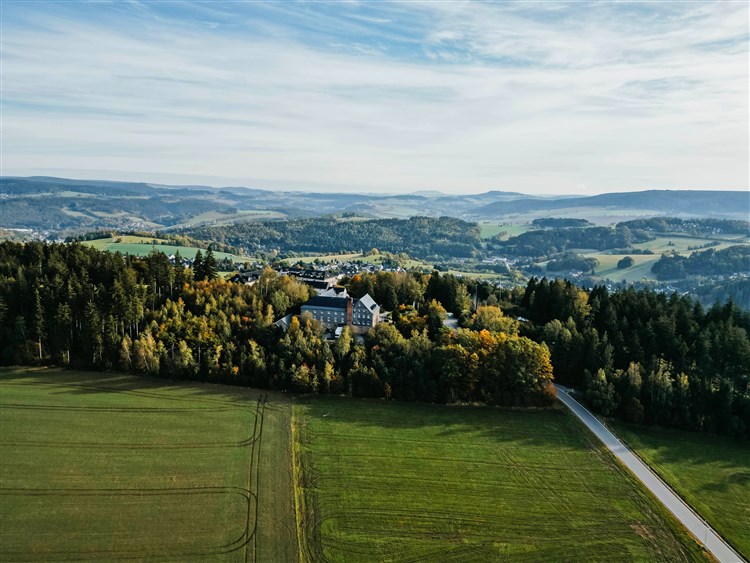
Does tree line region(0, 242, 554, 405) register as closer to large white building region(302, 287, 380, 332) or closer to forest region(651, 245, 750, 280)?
large white building region(302, 287, 380, 332)

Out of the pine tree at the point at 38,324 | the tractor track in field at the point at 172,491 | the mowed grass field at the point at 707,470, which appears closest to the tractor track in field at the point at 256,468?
the tractor track in field at the point at 172,491

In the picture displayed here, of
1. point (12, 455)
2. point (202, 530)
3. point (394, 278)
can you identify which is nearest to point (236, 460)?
point (202, 530)

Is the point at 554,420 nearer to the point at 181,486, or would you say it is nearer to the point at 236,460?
the point at 236,460

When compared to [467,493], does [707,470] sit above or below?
above

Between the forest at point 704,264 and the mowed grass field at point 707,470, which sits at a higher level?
the forest at point 704,264

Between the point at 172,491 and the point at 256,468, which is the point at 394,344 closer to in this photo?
the point at 256,468

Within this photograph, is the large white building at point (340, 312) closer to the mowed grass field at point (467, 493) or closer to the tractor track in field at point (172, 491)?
the tractor track in field at point (172, 491)

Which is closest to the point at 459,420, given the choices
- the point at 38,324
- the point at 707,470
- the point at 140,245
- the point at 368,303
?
the point at 707,470
